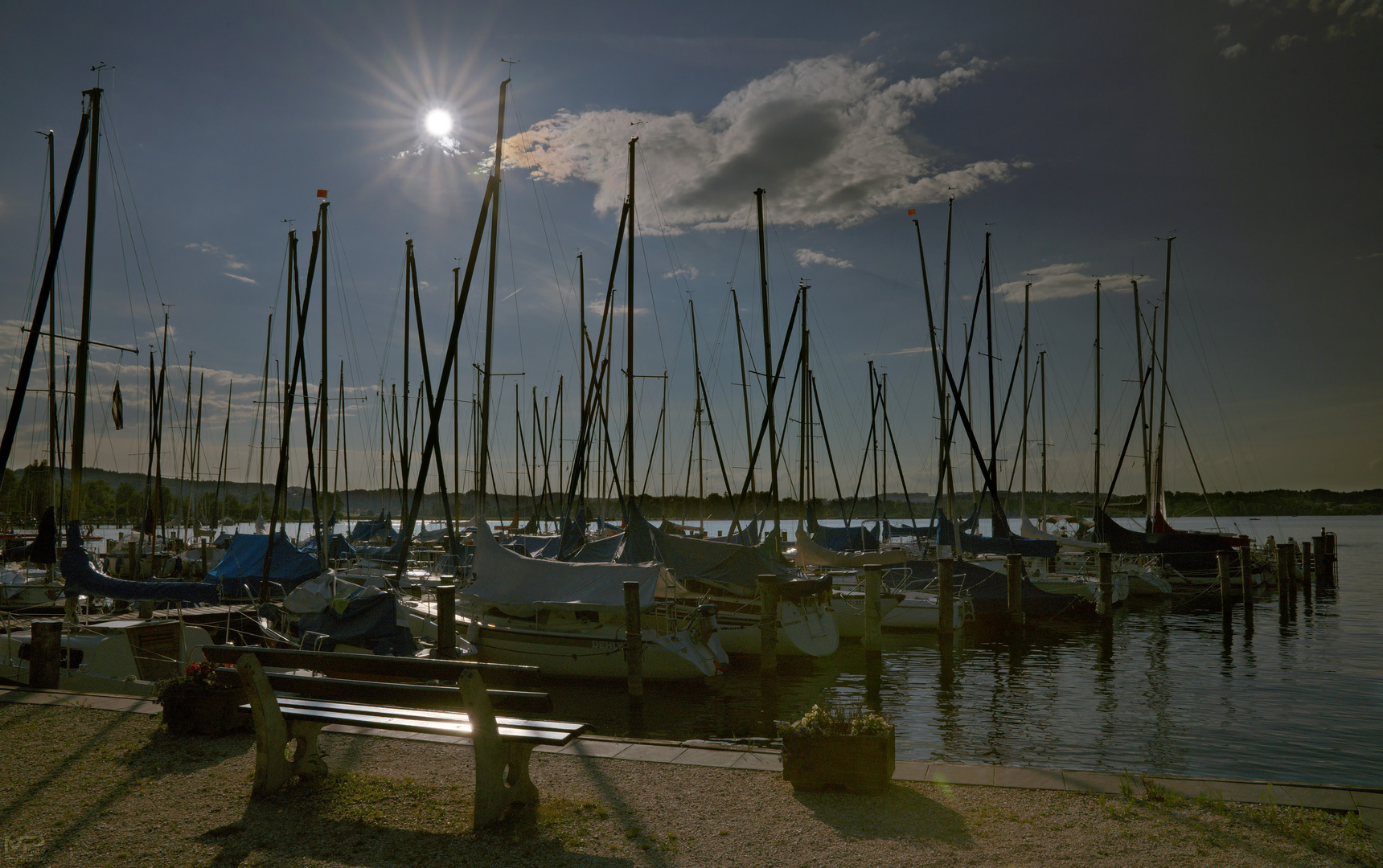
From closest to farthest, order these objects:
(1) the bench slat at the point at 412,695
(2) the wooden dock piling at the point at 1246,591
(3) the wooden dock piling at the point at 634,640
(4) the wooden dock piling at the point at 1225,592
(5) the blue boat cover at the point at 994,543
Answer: (1) the bench slat at the point at 412,695
(3) the wooden dock piling at the point at 634,640
(2) the wooden dock piling at the point at 1246,591
(4) the wooden dock piling at the point at 1225,592
(5) the blue boat cover at the point at 994,543

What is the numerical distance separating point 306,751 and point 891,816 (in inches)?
202

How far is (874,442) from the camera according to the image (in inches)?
1896

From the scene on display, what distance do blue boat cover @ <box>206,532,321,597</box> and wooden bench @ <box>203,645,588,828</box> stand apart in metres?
18.8

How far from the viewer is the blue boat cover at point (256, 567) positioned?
25.1 meters

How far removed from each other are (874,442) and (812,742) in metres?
42.3

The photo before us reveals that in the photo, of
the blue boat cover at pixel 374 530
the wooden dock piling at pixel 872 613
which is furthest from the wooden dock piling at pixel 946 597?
the blue boat cover at pixel 374 530

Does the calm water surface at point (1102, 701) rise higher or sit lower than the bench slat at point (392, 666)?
lower

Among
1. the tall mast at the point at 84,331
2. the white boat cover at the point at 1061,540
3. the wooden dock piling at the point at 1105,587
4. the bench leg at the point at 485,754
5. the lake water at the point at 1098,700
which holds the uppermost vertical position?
the tall mast at the point at 84,331

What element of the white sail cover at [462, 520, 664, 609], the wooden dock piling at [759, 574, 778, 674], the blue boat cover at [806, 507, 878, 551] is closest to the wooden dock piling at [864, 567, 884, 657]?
the wooden dock piling at [759, 574, 778, 674]

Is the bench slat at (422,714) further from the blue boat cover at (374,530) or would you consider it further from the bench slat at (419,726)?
the blue boat cover at (374,530)

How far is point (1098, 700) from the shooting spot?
58.6ft

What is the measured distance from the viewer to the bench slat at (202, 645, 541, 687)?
7055mm

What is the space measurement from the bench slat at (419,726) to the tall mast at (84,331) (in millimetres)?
11874

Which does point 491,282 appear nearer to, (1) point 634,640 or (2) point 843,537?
(1) point 634,640
